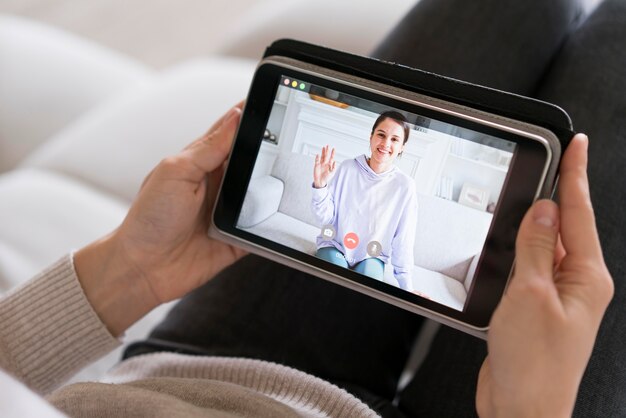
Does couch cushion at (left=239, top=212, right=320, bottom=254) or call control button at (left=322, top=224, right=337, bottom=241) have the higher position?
call control button at (left=322, top=224, right=337, bottom=241)

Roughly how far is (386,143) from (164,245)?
0.27m

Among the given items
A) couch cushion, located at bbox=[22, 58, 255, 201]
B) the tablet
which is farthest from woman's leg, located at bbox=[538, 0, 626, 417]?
couch cushion, located at bbox=[22, 58, 255, 201]

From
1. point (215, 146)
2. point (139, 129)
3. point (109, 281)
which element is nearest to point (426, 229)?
point (215, 146)

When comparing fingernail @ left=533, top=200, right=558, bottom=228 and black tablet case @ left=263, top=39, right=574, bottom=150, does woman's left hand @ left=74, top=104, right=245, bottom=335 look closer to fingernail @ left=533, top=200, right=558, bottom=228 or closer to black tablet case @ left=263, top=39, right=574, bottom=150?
black tablet case @ left=263, top=39, right=574, bottom=150

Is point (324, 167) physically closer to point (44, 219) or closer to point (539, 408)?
point (539, 408)

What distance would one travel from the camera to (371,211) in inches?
23.6

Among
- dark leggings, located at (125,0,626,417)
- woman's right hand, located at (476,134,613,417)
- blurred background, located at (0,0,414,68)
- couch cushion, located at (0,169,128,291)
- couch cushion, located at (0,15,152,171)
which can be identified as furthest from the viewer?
blurred background, located at (0,0,414,68)

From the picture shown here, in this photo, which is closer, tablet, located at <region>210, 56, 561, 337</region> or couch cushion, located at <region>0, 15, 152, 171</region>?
tablet, located at <region>210, 56, 561, 337</region>

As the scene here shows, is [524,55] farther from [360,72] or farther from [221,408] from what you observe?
[221,408]

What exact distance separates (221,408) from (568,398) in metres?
0.30

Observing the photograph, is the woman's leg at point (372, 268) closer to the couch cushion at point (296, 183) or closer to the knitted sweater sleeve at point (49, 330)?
the couch cushion at point (296, 183)

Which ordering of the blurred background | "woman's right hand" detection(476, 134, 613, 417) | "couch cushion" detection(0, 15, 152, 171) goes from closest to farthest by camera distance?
1. "woman's right hand" detection(476, 134, 613, 417)
2. "couch cushion" detection(0, 15, 152, 171)
3. the blurred background

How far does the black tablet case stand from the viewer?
542 mm

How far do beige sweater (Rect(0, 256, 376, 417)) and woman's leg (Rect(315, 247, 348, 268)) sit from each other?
0.12 metres
